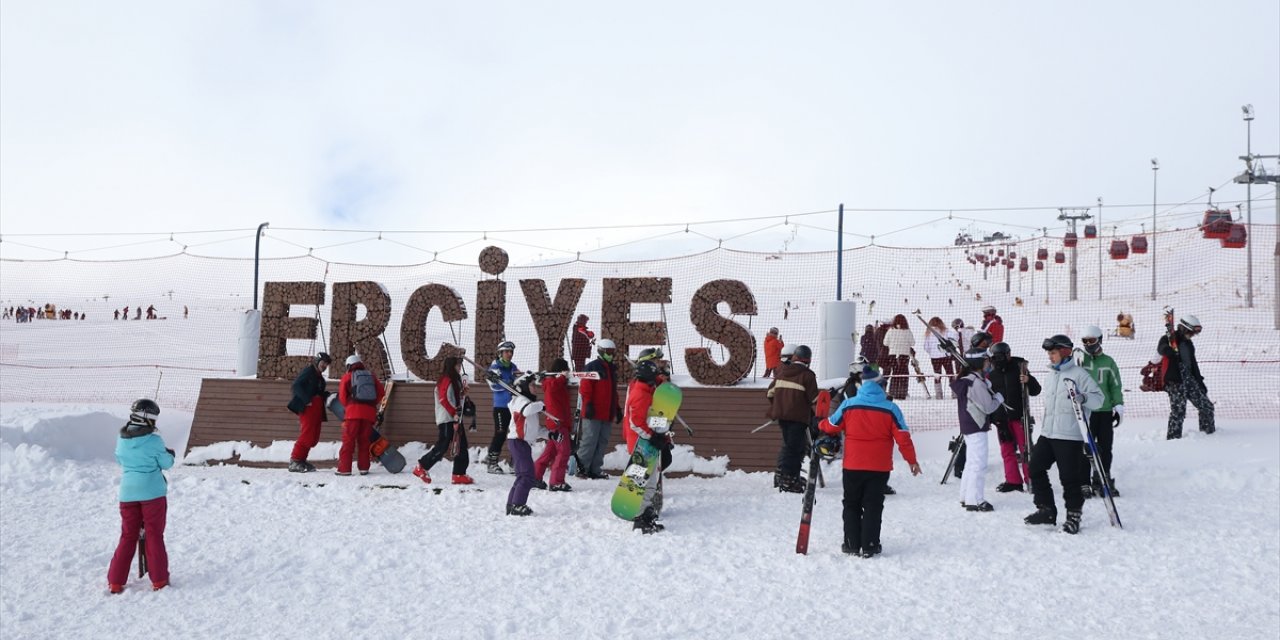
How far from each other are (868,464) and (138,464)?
635 cm

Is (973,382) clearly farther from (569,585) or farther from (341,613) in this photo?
(341,613)

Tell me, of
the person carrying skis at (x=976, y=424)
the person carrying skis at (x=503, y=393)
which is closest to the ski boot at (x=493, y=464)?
the person carrying skis at (x=503, y=393)

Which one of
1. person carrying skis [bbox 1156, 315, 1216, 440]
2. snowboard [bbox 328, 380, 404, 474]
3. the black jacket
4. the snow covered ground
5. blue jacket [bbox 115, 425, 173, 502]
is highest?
person carrying skis [bbox 1156, 315, 1216, 440]

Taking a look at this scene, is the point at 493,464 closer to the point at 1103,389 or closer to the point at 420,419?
the point at 420,419

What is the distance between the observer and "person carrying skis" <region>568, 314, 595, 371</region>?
13.6 metres

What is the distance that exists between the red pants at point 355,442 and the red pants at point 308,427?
0.75m

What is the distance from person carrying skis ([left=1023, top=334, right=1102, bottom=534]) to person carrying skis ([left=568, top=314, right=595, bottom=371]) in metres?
7.52

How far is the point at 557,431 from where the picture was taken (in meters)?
9.74

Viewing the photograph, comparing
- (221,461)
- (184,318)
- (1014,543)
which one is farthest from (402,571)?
(184,318)

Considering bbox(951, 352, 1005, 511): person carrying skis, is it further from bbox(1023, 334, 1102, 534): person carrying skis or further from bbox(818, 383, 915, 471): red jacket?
bbox(818, 383, 915, 471): red jacket

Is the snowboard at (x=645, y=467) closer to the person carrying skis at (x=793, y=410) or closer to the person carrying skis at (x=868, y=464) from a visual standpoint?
the person carrying skis at (x=868, y=464)

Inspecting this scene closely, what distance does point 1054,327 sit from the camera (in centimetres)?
3127

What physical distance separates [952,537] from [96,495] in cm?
1006

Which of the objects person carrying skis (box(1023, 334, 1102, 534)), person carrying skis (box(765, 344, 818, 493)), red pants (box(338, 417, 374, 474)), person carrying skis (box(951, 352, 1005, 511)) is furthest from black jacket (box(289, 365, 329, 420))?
person carrying skis (box(1023, 334, 1102, 534))
